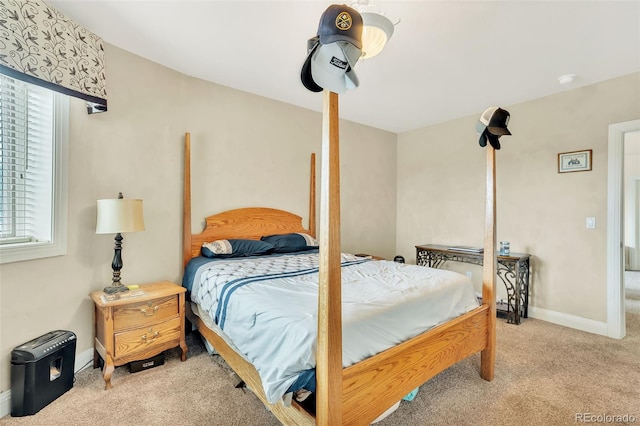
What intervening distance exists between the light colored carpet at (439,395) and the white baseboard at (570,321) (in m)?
0.43

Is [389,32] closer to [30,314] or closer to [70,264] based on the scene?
[70,264]

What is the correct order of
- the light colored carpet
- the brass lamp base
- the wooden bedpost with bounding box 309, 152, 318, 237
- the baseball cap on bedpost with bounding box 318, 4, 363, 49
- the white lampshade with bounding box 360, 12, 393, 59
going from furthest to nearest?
1. the wooden bedpost with bounding box 309, 152, 318, 237
2. the brass lamp base
3. the light colored carpet
4. the white lampshade with bounding box 360, 12, 393, 59
5. the baseball cap on bedpost with bounding box 318, 4, 363, 49

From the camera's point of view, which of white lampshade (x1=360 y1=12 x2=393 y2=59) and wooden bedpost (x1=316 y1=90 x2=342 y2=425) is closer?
wooden bedpost (x1=316 y1=90 x2=342 y2=425)

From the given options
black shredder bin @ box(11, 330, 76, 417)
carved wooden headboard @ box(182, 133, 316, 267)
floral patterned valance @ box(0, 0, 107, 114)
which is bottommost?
black shredder bin @ box(11, 330, 76, 417)

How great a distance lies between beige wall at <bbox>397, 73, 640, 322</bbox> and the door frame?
0.06m

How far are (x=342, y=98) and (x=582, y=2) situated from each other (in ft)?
7.02

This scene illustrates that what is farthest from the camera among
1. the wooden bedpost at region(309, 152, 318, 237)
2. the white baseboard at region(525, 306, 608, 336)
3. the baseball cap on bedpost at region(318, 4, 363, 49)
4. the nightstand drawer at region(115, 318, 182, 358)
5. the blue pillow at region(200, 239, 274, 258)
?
the wooden bedpost at region(309, 152, 318, 237)

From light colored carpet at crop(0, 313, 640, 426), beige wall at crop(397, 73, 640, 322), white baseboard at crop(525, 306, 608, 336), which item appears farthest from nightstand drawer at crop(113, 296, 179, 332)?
white baseboard at crop(525, 306, 608, 336)

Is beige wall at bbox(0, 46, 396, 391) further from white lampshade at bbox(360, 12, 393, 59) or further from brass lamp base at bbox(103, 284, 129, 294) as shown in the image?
white lampshade at bbox(360, 12, 393, 59)

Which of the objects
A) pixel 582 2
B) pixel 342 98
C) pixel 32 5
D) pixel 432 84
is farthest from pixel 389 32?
pixel 32 5

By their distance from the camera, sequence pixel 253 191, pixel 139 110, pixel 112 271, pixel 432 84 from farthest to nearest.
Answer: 1. pixel 253 191
2. pixel 432 84
3. pixel 139 110
4. pixel 112 271

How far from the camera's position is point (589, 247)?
3094mm

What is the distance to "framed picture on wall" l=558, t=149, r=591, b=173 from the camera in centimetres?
309

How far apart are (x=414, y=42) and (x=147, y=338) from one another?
295cm
